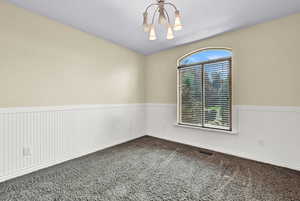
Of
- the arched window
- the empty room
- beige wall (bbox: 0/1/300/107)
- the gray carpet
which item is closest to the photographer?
the gray carpet

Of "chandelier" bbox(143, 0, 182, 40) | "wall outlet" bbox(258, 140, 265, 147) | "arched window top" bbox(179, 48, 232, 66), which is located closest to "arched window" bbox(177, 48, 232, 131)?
"arched window top" bbox(179, 48, 232, 66)

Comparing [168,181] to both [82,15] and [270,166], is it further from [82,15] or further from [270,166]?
[82,15]

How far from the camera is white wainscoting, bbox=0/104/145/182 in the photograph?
1895 millimetres

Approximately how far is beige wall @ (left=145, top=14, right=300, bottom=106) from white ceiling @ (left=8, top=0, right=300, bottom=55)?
7.5 inches

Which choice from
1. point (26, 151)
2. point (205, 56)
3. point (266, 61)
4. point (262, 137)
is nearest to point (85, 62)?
point (26, 151)

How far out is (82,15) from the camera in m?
2.20

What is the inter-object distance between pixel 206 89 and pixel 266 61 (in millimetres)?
1141

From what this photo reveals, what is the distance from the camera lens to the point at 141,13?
7.04 ft

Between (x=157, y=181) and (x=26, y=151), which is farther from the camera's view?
(x=26, y=151)

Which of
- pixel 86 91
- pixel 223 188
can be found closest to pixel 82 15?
pixel 86 91

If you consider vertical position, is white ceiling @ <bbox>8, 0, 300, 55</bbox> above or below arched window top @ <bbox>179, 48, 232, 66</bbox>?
above

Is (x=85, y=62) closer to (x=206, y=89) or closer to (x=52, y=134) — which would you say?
(x=52, y=134)

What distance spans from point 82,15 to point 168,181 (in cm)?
290

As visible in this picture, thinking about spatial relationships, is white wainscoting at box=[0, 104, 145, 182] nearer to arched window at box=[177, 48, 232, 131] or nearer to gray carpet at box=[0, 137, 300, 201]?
gray carpet at box=[0, 137, 300, 201]
